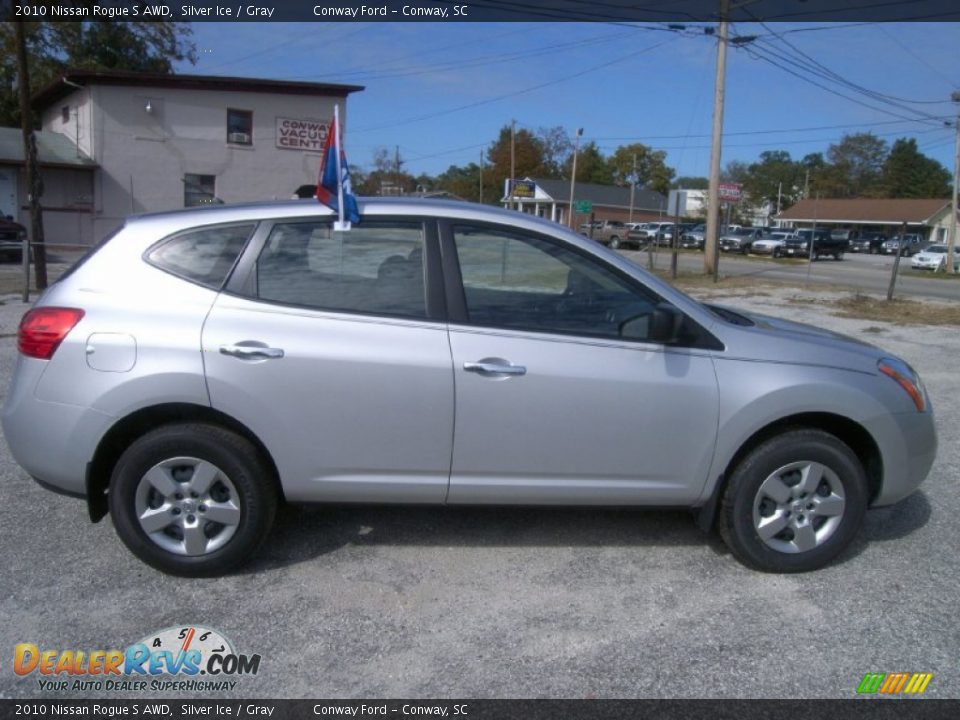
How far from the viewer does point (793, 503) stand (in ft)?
12.4

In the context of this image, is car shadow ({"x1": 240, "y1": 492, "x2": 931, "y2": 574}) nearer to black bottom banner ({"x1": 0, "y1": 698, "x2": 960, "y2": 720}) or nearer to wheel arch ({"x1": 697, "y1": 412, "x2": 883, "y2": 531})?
wheel arch ({"x1": 697, "y1": 412, "x2": 883, "y2": 531})

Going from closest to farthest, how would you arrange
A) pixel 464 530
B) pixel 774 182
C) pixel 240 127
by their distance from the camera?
pixel 464 530
pixel 240 127
pixel 774 182

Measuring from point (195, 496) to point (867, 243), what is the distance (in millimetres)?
66434

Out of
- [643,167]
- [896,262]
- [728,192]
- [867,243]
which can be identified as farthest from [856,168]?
[896,262]

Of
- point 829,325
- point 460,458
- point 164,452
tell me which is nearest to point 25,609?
point 164,452

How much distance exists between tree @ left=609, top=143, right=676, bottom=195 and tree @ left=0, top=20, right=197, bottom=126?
6644 cm

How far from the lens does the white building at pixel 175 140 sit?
2950 centimetres

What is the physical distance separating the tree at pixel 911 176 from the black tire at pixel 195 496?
4401 inches

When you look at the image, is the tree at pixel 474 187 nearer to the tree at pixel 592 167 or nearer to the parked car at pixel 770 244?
the tree at pixel 592 167

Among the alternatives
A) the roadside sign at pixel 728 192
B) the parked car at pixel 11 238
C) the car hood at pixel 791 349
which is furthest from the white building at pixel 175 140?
the car hood at pixel 791 349

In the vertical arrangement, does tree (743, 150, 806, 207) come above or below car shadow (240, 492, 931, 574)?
above

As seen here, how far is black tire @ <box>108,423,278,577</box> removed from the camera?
353 centimetres

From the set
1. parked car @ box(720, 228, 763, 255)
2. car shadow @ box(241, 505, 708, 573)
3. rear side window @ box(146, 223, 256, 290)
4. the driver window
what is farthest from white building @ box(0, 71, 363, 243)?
parked car @ box(720, 228, 763, 255)

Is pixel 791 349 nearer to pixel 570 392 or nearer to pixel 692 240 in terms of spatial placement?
pixel 570 392
